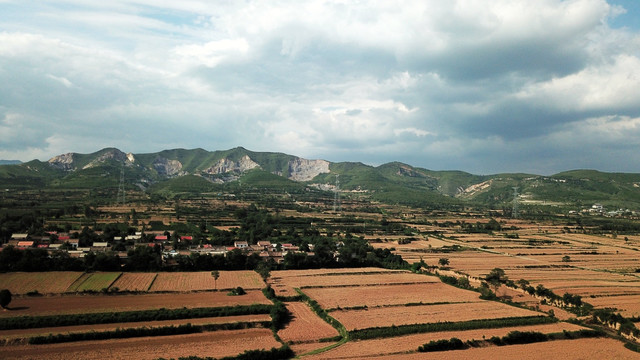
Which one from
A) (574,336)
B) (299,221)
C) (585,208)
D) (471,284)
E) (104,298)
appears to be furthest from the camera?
(585,208)

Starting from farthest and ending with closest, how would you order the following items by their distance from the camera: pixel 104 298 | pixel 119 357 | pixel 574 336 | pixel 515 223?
pixel 515 223
pixel 104 298
pixel 574 336
pixel 119 357

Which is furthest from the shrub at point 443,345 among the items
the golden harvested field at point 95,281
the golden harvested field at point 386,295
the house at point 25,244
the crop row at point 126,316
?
the house at point 25,244

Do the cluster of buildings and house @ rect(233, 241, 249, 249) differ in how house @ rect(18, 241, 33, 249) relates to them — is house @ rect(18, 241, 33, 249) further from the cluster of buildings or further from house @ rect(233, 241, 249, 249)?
house @ rect(233, 241, 249, 249)

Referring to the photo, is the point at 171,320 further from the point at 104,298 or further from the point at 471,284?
the point at 471,284

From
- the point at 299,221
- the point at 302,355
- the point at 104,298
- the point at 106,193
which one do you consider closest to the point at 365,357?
the point at 302,355

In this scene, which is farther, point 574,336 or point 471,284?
point 471,284

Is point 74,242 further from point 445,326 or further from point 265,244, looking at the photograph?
point 445,326

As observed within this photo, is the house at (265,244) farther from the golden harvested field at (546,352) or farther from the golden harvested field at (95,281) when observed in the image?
the golden harvested field at (546,352)
